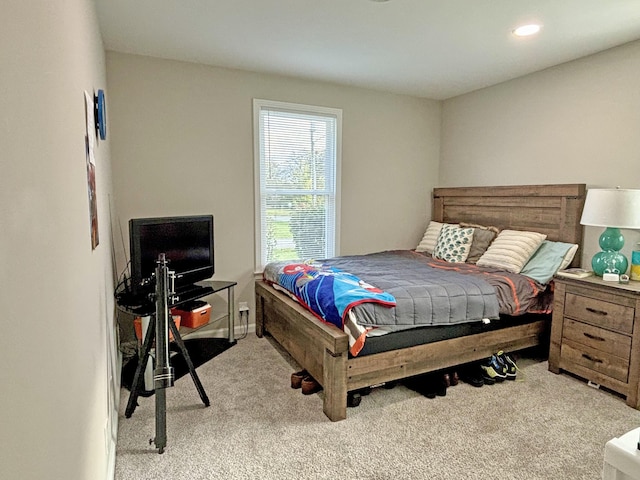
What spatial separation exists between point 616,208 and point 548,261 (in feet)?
2.43

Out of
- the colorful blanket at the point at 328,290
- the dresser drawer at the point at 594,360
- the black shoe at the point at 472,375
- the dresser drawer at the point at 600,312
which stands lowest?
the black shoe at the point at 472,375

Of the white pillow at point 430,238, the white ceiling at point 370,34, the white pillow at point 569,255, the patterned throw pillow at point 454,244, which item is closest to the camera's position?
the white ceiling at point 370,34

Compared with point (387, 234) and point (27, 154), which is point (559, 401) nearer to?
point (387, 234)

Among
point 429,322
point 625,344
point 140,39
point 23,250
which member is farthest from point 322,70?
point 23,250

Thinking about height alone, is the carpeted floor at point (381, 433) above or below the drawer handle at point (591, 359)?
below

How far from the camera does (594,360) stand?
8.96 feet

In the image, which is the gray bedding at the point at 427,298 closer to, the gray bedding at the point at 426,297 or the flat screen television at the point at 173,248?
the gray bedding at the point at 426,297

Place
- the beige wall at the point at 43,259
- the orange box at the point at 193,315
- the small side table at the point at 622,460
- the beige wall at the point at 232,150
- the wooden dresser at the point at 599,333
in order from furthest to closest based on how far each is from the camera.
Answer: the beige wall at the point at 232,150, the orange box at the point at 193,315, the wooden dresser at the point at 599,333, the small side table at the point at 622,460, the beige wall at the point at 43,259

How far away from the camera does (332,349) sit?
2.31 meters

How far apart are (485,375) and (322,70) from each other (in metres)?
2.92

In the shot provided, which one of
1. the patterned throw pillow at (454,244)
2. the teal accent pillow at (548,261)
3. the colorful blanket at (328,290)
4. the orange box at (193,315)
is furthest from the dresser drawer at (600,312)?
the orange box at (193,315)

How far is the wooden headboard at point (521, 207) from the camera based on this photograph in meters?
3.30

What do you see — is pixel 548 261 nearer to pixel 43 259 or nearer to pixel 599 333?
pixel 599 333

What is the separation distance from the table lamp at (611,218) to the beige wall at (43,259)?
10.2ft
